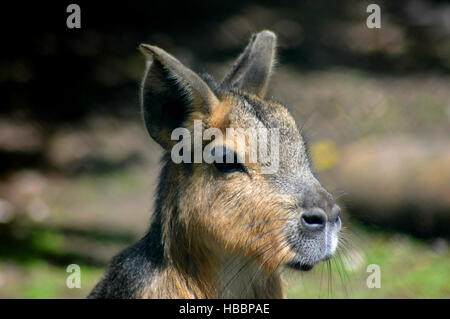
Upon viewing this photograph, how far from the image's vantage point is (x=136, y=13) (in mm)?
10828

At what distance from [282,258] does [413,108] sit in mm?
6561

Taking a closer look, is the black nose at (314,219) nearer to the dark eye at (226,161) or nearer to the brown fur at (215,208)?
the brown fur at (215,208)

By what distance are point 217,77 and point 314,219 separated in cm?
670

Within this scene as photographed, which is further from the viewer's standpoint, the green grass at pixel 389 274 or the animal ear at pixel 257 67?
the green grass at pixel 389 274

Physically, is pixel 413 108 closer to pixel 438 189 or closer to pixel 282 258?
pixel 438 189

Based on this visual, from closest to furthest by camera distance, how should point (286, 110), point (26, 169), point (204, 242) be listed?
point (204, 242) < point (286, 110) < point (26, 169)

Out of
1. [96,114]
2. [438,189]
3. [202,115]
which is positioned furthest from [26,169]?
[202,115]

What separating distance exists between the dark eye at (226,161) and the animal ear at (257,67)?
2.72ft

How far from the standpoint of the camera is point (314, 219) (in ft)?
11.7

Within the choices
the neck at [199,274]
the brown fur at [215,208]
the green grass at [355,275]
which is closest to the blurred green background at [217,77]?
the green grass at [355,275]

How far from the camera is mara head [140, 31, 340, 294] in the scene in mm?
3654

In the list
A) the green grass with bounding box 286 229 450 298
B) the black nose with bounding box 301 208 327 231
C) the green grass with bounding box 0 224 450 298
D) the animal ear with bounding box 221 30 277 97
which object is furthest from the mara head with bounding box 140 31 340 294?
the green grass with bounding box 0 224 450 298

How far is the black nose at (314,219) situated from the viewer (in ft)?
11.7

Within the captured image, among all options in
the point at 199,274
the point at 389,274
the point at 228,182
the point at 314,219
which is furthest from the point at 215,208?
the point at 389,274
